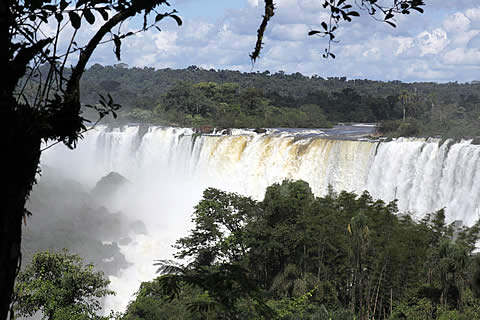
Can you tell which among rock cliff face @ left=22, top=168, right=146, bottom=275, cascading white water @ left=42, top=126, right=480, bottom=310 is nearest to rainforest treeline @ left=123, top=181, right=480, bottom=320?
cascading white water @ left=42, top=126, right=480, bottom=310

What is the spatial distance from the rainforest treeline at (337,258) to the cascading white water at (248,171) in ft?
8.27

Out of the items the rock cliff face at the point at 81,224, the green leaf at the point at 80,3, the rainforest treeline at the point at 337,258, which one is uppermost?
the green leaf at the point at 80,3

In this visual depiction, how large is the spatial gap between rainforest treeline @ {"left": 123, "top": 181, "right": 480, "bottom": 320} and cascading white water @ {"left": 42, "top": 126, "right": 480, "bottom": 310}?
252 cm

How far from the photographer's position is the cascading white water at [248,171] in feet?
65.5

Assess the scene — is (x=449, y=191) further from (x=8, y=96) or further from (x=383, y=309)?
(x=8, y=96)

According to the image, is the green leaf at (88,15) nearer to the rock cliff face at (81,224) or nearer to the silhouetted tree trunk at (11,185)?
the silhouetted tree trunk at (11,185)

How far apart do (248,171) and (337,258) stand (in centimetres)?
1234

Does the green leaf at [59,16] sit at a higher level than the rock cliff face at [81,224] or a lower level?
higher

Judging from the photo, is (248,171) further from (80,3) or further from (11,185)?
(11,185)

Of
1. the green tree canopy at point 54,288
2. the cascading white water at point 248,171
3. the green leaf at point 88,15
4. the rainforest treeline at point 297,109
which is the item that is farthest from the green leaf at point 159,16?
the rainforest treeline at point 297,109

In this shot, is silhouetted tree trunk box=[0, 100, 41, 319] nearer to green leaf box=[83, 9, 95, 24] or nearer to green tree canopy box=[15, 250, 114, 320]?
green leaf box=[83, 9, 95, 24]

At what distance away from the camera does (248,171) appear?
91.6ft

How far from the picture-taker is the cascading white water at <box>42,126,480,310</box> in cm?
1995

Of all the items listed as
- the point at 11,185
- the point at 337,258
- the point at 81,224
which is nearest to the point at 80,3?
the point at 11,185
